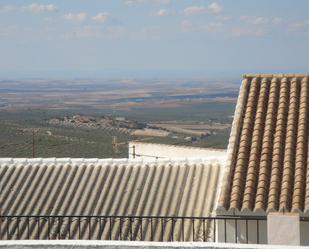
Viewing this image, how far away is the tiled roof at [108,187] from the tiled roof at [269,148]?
181 cm

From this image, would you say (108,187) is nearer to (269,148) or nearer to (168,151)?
(269,148)

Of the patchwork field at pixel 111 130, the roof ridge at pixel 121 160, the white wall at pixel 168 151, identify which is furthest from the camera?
the patchwork field at pixel 111 130

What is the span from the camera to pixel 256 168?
9578mm

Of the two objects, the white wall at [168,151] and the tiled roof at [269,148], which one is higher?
the tiled roof at [269,148]

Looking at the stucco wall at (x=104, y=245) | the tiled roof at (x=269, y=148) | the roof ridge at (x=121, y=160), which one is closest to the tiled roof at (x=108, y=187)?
the roof ridge at (x=121, y=160)

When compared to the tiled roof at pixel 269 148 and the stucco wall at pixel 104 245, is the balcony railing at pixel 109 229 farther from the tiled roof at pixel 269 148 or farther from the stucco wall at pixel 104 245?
the stucco wall at pixel 104 245

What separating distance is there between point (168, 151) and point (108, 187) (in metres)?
9.46

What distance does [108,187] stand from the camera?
1260 centimetres

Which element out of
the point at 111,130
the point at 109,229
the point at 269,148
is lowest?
the point at 111,130

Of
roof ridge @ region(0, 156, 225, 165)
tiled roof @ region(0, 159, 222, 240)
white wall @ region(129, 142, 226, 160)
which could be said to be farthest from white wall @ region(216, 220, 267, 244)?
white wall @ region(129, 142, 226, 160)

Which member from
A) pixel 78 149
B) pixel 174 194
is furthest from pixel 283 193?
pixel 78 149

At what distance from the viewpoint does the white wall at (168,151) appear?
20837 mm

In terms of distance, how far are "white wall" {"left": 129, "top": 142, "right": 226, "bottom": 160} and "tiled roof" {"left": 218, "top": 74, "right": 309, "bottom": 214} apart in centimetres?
911

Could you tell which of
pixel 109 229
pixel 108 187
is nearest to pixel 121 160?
pixel 108 187
